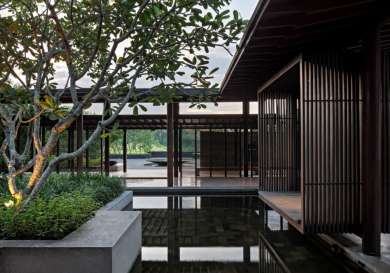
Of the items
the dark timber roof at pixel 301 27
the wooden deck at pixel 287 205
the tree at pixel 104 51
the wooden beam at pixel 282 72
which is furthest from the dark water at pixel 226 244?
the dark timber roof at pixel 301 27

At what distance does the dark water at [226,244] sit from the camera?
5.71 metres

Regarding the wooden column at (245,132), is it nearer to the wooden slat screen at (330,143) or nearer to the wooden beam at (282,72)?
the wooden beam at (282,72)

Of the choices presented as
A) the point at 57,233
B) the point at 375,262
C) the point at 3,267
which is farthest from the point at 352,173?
the point at 3,267

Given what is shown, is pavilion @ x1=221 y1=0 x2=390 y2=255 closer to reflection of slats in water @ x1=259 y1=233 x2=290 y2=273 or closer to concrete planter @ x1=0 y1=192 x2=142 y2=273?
reflection of slats in water @ x1=259 y1=233 x2=290 y2=273

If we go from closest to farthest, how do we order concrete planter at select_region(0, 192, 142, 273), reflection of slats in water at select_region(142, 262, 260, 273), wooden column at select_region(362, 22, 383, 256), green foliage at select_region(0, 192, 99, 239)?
concrete planter at select_region(0, 192, 142, 273) < green foliage at select_region(0, 192, 99, 239) < wooden column at select_region(362, 22, 383, 256) < reflection of slats in water at select_region(142, 262, 260, 273)

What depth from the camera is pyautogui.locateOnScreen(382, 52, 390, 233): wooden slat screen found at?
5898 millimetres

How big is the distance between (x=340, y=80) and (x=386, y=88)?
2.98 ft

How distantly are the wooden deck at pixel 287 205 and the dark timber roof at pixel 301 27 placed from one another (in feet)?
9.10

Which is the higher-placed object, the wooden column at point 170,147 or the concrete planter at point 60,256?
the wooden column at point 170,147

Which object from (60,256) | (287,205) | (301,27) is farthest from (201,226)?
(301,27)

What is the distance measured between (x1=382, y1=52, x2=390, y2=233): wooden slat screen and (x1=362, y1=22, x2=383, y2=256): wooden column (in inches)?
25.9

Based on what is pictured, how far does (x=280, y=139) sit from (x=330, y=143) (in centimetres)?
404

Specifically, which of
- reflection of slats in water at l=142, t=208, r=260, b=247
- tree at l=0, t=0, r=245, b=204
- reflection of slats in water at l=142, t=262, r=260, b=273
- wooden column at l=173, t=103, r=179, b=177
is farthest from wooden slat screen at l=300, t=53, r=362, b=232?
wooden column at l=173, t=103, r=179, b=177

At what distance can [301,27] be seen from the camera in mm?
4980
